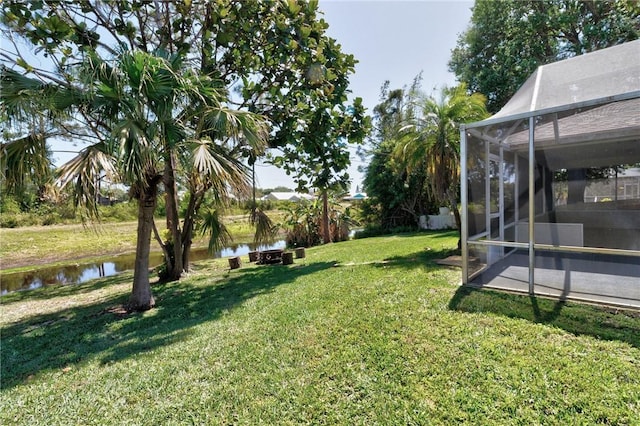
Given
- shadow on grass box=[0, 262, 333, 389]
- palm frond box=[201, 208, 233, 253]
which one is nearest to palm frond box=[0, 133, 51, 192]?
shadow on grass box=[0, 262, 333, 389]

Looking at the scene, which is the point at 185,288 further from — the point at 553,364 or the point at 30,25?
the point at 553,364

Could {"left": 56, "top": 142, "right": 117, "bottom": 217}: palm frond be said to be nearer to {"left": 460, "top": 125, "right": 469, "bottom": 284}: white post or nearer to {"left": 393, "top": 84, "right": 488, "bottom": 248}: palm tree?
{"left": 460, "top": 125, "right": 469, "bottom": 284}: white post

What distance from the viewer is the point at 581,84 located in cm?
456

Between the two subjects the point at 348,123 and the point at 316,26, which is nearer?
the point at 316,26

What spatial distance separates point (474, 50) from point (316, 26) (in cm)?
1009

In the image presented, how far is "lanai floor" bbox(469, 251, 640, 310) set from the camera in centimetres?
401

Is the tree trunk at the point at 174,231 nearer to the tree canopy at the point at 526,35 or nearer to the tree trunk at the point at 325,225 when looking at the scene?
the tree trunk at the point at 325,225

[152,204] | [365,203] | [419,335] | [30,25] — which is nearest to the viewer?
[419,335]

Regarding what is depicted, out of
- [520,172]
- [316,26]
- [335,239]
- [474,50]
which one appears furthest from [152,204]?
[474,50]

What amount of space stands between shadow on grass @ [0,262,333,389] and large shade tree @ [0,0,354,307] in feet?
7.07

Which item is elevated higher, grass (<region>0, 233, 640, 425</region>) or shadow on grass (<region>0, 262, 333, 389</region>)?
grass (<region>0, 233, 640, 425</region>)

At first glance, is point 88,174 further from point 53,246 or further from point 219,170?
point 53,246

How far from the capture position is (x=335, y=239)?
16281 millimetres

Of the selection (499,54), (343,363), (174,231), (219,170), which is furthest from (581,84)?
(499,54)
